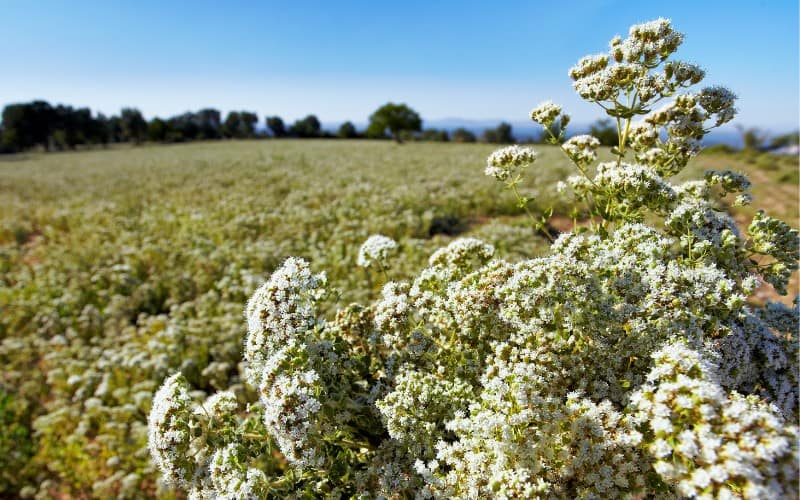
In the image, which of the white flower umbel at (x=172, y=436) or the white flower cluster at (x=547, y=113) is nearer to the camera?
the white flower umbel at (x=172, y=436)

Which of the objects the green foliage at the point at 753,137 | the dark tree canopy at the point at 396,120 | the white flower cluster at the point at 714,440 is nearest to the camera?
the white flower cluster at the point at 714,440

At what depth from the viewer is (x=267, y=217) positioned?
14.9 metres

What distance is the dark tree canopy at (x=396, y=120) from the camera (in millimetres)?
74562

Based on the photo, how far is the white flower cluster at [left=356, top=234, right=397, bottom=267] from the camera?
4043mm

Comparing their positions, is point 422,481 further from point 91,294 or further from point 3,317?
point 3,317

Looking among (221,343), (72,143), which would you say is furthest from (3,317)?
(72,143)

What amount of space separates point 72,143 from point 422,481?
114 m

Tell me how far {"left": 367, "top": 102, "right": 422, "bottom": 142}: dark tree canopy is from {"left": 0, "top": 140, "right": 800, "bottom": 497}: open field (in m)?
54.4

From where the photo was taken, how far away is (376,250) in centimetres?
405

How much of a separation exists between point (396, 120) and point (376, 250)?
74.1 meters

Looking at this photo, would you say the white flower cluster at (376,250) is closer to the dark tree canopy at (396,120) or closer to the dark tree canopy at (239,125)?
the dark tree canopy at (396,120)

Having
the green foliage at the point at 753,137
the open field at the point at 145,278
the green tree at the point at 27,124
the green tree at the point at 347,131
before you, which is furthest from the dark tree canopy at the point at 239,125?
the green foliage at the point at 753,137

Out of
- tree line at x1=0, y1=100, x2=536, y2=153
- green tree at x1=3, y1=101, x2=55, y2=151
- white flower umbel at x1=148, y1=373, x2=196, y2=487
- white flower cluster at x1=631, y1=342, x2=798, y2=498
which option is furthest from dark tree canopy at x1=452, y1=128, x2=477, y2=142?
green tree at x1=3, y1=101, x2=55, y2=151

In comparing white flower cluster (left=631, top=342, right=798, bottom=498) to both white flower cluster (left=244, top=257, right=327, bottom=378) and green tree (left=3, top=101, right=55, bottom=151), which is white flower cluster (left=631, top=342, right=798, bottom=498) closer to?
white flower cluster (left=244, top=257, right=327, bottom=378)
